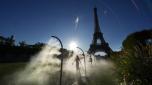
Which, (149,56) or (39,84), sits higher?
(149,56)

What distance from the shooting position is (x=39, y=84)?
2844 cm

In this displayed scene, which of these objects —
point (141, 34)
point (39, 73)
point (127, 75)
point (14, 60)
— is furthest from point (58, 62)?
point (127, 75)

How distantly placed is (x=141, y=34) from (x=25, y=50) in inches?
1384

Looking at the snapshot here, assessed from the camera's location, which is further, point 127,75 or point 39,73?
point 39,73

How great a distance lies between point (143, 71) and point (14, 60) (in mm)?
49710

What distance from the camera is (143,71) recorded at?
15875mm

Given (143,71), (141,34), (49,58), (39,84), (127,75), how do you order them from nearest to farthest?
(143,71)
(127,75)
(39,84)
(49,58)
(141,34)

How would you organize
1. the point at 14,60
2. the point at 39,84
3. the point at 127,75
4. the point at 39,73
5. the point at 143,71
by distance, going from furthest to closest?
the point at 14,60 < the point at 39,73 < the point at 39,84 < the point at 127,75 < the point at 143,71

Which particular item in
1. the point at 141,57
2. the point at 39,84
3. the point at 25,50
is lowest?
the point at 39,84

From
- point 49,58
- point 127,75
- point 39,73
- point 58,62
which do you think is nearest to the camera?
point 127,75

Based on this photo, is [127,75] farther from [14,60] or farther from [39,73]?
[14,60]

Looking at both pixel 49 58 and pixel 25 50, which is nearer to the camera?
pixel 49 58

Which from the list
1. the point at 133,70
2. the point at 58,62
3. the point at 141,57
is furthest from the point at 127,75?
the point at 58,62

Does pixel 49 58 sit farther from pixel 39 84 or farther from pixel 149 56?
pixel 149 56
